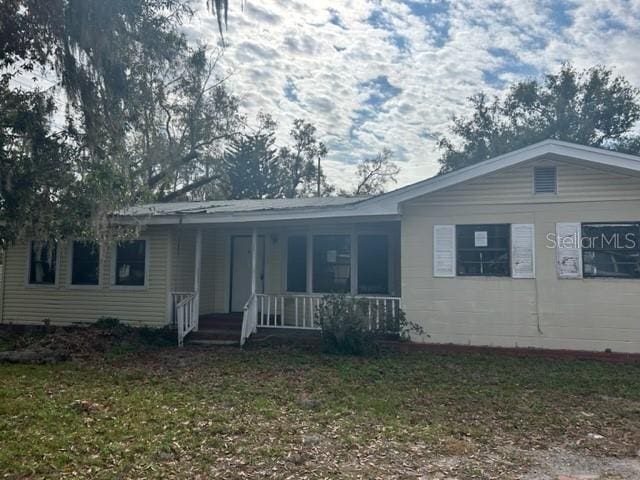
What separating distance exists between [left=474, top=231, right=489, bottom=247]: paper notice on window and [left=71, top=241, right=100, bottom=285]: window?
8.48 metres

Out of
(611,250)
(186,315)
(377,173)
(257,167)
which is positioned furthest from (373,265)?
(377,173)

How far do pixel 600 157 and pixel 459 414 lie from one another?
5.23 m

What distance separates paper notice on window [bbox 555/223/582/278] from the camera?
8.31 m

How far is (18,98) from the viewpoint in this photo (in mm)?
6812

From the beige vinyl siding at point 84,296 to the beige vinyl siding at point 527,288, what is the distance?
5.58 m

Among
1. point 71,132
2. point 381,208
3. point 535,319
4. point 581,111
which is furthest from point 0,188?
point 581,111

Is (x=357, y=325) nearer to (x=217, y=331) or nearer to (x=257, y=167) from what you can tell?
(x=217, y=331)

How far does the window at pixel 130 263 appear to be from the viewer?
36.4 ft

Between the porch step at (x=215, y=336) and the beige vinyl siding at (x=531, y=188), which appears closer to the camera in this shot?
the beige vinyl siding at (x=531, y=188)

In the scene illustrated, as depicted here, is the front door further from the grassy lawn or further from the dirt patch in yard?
the grassy lawn

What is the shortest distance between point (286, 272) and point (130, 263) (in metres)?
3.65

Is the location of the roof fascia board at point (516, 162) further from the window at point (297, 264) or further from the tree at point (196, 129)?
the tree at point (196, 129)

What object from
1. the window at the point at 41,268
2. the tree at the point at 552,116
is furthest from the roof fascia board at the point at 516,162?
the tree at the point at 552,116

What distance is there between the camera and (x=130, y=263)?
36.7 ft
